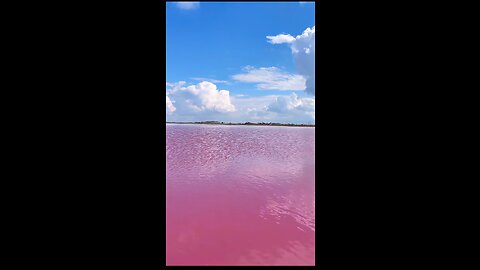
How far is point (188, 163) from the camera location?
5.53 meters
